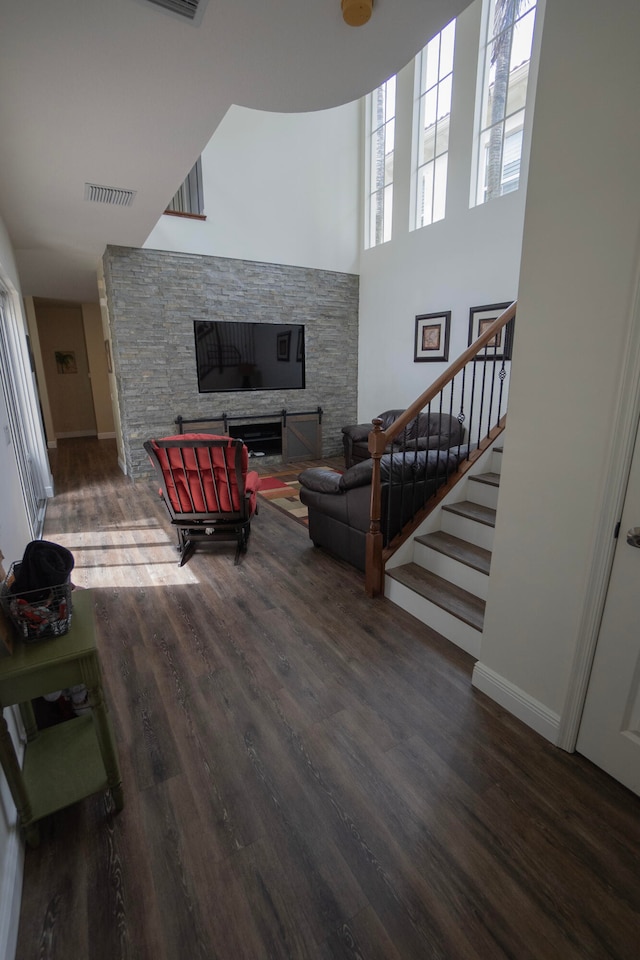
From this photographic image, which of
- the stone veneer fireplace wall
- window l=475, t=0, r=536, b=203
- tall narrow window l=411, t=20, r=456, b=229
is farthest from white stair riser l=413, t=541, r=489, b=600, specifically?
tall narrow window l=411, t=20, r=456, b=229

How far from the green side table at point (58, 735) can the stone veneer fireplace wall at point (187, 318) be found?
4.44 metres

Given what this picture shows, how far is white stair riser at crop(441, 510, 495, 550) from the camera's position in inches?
105

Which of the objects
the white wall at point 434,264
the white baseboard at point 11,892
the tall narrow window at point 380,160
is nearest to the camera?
the white baseboard at point 11,892

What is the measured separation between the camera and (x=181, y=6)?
164 centimetres

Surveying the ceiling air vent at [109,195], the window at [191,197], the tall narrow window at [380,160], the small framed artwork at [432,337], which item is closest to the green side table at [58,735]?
the ceiling air vent at [109,195]

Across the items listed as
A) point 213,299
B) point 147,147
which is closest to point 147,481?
point 213,299

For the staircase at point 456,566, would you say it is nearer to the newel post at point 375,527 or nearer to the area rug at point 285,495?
the newel post at point 375,527

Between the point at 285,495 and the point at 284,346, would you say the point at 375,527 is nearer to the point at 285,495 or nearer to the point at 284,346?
the point at 285,495

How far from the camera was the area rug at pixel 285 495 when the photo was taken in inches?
176

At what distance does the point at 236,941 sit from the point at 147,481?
5147 mm

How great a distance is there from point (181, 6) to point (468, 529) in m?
2.86

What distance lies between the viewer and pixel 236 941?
1.15 meters

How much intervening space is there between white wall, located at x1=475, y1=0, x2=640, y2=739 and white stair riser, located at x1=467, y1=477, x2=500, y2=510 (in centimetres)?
108

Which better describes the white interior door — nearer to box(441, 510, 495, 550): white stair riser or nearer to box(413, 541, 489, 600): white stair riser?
box(413, 541, 489, 600): white stair riser
